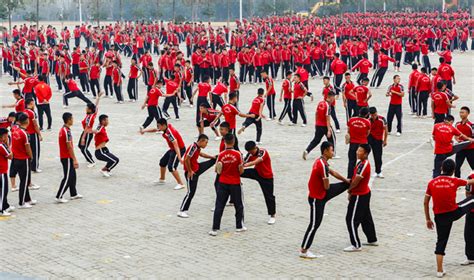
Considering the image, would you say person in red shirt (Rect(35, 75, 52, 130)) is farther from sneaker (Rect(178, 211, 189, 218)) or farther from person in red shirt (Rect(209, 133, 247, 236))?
person in red shirt (Rect(209, 133, 247, 236))

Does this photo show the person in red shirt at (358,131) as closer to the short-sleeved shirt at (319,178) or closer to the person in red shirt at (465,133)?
the person in red shirt at (465,133)

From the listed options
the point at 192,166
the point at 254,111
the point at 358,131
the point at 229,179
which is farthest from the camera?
the point at 254,111

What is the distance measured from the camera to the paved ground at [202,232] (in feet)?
36.5

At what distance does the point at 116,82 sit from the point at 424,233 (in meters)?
17.1

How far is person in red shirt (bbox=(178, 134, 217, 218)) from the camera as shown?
13.4 m

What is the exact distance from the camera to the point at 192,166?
13648 mm

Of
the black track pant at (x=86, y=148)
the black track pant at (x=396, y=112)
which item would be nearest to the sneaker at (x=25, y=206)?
the black track pant at (x=86, y=148)

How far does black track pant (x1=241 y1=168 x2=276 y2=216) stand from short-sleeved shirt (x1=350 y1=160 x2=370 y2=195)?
1.88m

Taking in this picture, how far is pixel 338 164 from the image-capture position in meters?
17.7

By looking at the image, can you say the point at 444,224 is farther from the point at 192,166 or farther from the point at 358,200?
the point at 192,166

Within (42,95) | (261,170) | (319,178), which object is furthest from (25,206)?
(42,95)

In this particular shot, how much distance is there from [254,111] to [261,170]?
21.1 feet

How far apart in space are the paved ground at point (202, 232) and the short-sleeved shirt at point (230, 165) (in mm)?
827

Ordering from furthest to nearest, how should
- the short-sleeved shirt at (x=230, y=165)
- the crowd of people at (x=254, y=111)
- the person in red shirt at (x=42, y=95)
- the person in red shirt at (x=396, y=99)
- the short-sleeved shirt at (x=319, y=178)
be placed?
the person in red shirt at (x=42, y=95) → the person in red shirt at (x=396, y=99) → the short-sleeved shirt at (x=230, y=165) → the crowd of people at (x=254, y=111) → the short-sleeved shirt at (x=319, y=178)
